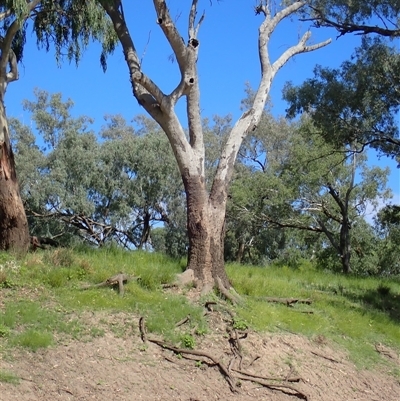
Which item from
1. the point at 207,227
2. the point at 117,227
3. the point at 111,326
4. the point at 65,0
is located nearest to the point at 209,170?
the point at 117,227

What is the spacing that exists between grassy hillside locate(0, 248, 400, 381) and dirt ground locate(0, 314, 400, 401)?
8.2 inches

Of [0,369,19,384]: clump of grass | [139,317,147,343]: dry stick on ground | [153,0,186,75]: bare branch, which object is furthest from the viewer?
[153,0,186,75]: bare branch

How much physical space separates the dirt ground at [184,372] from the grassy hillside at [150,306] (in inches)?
8.2

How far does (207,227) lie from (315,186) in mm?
13323

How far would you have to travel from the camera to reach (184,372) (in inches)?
355

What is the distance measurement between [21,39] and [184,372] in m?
8.87

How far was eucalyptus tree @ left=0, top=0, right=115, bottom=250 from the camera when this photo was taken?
12047mm

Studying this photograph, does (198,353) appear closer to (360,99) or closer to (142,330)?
(142,330)

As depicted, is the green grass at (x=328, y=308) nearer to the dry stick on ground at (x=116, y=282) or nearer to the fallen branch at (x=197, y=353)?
the fallen branch at (x=197, y=353)

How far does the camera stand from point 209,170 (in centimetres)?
3316

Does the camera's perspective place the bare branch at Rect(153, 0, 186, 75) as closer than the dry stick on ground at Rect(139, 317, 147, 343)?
No

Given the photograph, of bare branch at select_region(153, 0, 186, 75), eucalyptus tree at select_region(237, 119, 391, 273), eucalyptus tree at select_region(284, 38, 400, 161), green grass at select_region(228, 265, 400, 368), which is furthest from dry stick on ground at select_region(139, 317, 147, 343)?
eucalyptus tree at select_region(237, 119, 391, 273)

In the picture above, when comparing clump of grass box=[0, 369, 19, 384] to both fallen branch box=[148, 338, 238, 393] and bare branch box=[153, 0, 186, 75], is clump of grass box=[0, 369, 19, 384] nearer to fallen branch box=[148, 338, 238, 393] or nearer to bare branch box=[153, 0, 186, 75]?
fallen branch box=[148, 338, 238, 393]

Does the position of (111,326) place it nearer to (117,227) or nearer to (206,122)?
(117,227)
